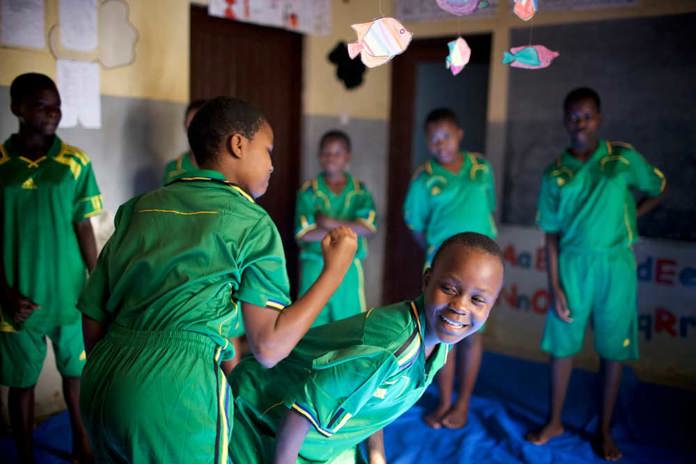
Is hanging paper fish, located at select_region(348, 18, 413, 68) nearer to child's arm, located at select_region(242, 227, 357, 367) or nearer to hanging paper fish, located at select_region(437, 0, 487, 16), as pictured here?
hanging paper fish, located at select_region(437, 0, 487, 16)

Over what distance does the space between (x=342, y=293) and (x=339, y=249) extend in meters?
2.17

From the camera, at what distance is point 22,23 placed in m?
2.93

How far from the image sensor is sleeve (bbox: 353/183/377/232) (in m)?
3.70

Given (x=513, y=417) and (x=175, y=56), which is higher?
(x=175, y=56)

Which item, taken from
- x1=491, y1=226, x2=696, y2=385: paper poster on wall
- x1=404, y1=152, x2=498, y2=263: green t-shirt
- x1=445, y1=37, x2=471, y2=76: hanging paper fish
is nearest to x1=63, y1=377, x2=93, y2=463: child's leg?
x1=404, y1=152, x2=498, y2=263: green t-shirt

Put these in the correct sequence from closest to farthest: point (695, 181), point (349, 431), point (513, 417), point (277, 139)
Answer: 1. point (349, 431)
2. point (513, 417)
3. point (695, 181)
4. point (277, 139)

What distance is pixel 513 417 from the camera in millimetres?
3436

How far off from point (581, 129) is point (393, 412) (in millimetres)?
1872

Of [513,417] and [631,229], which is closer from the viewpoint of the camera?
[631,229]

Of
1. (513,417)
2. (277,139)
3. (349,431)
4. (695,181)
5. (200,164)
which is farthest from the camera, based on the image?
(277,139)

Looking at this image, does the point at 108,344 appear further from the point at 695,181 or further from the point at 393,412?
the point at 695,181

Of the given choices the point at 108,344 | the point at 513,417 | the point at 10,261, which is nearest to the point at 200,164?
the point at 108,344

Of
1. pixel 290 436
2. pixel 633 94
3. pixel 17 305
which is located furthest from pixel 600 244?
pixel 17 305

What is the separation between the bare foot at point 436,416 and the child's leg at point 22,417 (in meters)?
1.85
